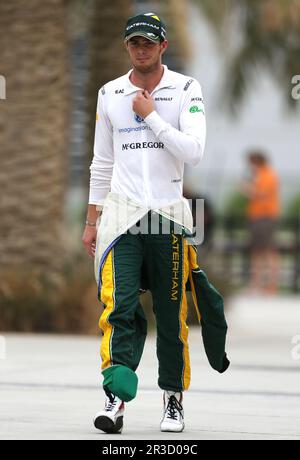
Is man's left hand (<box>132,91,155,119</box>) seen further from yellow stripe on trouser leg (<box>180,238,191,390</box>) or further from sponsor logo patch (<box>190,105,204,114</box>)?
yellow stripe on trouser leg (<box>180,238,191,390</box>)

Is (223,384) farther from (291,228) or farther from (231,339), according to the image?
(291,228)

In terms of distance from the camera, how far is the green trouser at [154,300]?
694cm

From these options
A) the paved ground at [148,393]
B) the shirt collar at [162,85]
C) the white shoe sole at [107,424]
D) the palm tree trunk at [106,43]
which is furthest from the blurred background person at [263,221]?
the white shoe sole at [107,424]

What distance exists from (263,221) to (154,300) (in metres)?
14.5

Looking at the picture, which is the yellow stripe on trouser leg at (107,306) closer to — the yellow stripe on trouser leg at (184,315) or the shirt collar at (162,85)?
the yellow stripe on trouser leg at (184,315)

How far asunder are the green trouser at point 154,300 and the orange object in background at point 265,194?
13.7m

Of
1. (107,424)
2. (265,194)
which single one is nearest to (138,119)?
A: (107,424)

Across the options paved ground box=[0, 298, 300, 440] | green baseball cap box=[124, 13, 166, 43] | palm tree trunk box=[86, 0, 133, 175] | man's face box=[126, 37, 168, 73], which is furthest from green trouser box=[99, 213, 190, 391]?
palm tree trunk box=[86, 0, 133, 175]

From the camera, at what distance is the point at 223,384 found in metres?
9.45

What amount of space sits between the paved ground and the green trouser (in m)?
0.36

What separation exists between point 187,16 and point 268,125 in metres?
14.2

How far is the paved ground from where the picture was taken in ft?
23.3
